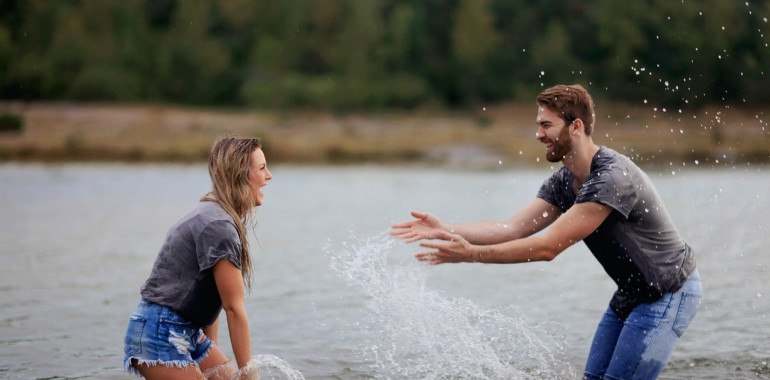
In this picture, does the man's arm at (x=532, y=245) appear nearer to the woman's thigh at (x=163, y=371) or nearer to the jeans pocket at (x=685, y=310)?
the jeans pocket at (x=685, y=310)

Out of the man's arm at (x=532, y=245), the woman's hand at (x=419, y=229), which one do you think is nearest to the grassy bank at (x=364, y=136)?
the woman's hand at (x=419, y=229)

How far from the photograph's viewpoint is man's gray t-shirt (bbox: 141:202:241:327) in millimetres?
5102

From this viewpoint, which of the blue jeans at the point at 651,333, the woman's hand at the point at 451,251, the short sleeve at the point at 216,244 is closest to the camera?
the short sleeve at the point at 216,244

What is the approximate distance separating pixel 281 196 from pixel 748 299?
71.9 ft

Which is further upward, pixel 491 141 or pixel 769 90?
pixel 769 90

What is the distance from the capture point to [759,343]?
9742 mm

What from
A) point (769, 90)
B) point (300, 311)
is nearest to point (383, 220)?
point (300, 311)

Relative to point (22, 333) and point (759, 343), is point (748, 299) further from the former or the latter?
point (22, 333)

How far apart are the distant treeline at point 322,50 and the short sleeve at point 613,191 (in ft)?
199

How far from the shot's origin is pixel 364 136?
213 ft

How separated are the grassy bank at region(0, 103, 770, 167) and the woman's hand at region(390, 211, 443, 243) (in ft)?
159

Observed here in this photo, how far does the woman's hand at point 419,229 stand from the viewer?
5984 mm

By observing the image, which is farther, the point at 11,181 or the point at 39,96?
the point at 39,96

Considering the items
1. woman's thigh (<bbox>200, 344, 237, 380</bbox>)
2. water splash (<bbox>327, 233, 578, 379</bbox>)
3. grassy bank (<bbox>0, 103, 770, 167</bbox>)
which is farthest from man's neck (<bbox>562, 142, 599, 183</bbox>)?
grassy bank (<bbox>0, 103, 770, 167</bbox>)
